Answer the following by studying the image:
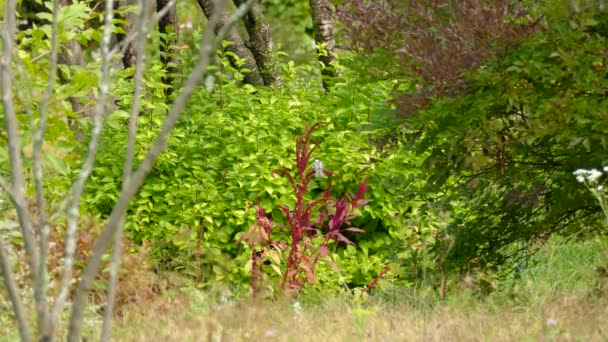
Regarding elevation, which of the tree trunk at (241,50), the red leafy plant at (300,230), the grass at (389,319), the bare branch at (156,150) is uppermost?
the tree trunk at (241,50)

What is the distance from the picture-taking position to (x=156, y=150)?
2656 millimetres

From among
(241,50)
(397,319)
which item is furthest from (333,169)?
(397,319)

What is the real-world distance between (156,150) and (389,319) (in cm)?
215

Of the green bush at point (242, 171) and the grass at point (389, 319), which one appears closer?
the grass at point (389, 319)

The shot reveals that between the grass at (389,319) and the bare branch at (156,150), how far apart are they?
514mm

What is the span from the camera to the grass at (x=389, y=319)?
3.70m

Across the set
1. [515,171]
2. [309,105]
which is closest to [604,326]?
[515,171]

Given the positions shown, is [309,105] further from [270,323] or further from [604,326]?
[604,326]

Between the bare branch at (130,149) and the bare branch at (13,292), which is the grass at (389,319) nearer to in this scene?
the bare branch at (130,149)

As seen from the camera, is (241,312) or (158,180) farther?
(158,180)

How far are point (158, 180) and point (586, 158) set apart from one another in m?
3.39

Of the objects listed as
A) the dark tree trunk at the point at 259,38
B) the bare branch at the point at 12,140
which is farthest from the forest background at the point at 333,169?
the dark tree trunk at the point at 259,38

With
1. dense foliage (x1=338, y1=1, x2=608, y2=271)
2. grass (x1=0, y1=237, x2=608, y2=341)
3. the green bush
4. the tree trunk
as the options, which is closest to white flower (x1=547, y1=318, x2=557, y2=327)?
grass (x1=0, y1=237, x2=608, y2=341)

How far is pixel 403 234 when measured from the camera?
720 centimetres
